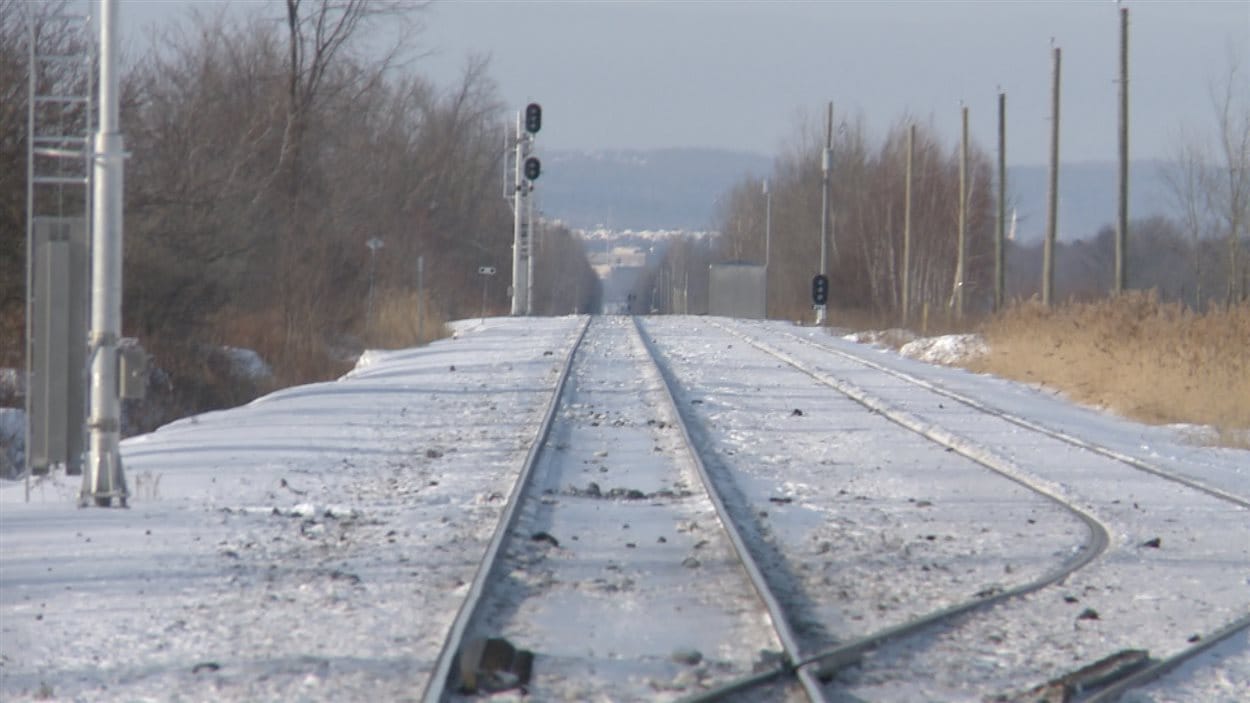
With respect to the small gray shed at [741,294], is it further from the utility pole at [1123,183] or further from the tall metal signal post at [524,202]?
the utility pole at [1123,183]

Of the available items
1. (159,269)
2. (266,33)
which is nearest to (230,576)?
(159,269)

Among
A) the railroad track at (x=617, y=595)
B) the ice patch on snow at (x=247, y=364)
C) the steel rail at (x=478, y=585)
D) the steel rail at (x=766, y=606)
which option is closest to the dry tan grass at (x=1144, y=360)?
the steel rail at (x=766, y=606)

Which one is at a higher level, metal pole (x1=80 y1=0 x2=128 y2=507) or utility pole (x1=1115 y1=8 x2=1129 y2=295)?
utility pole (x1=1115 y1=8 x2=1129 y2=295)

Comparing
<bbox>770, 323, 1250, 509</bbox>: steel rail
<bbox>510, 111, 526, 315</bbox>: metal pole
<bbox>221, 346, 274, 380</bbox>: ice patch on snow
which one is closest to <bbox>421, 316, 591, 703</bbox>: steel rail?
<bbox>770, 323, 1250, 509</bbox>: steel rail

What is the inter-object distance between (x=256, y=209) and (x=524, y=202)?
26.3 m

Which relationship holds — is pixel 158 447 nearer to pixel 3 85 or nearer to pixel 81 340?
pixel 81 340

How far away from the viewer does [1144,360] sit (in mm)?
23688

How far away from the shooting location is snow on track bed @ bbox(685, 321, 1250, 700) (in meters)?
7.21

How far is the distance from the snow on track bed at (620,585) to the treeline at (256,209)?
1029 cm

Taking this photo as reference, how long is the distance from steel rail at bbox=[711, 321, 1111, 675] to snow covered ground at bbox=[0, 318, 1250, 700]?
0.15 m

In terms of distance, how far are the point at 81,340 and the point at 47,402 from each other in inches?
21.0

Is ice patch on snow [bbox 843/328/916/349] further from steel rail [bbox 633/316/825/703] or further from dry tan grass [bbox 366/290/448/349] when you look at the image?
steel rail [bbox 633/316/825/703]

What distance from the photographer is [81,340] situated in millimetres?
11914

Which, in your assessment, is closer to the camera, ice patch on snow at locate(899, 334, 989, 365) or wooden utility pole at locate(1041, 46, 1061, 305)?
ice patch on snow at locate(899, 334, 989, 365)
